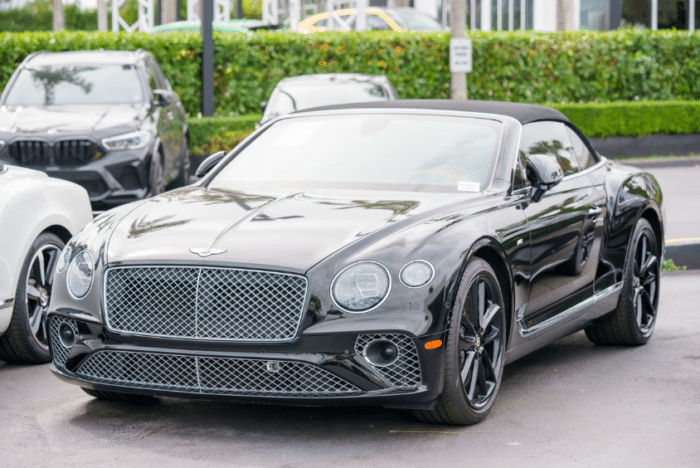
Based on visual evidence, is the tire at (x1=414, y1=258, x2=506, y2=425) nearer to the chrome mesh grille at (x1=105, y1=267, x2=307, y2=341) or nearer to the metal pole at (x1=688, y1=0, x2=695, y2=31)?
the chrome mesh grille at (x1=105, y1=267, x2=307, y2=341)

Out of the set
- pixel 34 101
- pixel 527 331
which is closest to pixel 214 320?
pixel 527 331

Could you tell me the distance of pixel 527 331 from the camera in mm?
5527

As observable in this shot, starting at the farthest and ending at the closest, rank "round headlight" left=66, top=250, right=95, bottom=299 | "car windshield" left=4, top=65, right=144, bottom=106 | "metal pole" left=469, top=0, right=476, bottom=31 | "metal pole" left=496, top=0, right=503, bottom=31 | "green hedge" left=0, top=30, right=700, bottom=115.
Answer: "metal pole" left=469, top=0, right=476, bottom=31 < "metal pole" left=496, top=0, right=503, bottom=31 < "green hedge" left=0, top=30, right=700, bottom=115 < "car windshield" left=4, top=65, right=144, bottom=106 < "round headlight" left=66, top=250, right=95, bottom=299

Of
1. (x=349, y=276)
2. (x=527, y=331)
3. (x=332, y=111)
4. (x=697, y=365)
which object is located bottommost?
(x=697, y=365)

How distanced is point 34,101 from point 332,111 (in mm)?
6326

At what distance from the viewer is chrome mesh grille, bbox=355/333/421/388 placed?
14.8 ft

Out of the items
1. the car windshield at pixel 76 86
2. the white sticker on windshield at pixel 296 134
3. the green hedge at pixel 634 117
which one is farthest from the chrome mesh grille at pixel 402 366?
the green hedge at pixel 634 117

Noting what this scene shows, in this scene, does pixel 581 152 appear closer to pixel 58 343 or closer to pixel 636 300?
pixel 636 300

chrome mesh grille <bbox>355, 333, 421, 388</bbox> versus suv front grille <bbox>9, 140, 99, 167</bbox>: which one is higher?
suv front grille <bbox>9, 140, 99, 167</bbox>

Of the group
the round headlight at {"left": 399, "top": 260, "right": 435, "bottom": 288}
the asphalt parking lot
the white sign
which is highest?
the white sign

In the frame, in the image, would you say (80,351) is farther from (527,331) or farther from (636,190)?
(636,190)

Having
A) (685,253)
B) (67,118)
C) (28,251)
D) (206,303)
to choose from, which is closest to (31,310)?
(28,251)

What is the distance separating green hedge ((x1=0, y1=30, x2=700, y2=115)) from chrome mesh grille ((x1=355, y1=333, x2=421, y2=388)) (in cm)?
1370

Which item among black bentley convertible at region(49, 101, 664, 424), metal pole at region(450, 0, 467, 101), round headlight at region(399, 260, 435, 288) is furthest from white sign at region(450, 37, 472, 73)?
round headlight at region(399, 260, 435, 288)
